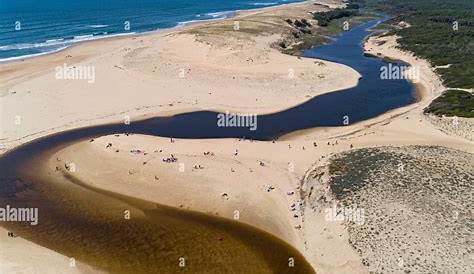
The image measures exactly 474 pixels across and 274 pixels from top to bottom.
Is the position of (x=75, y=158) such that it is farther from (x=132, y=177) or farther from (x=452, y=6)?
(x=452, y=6)

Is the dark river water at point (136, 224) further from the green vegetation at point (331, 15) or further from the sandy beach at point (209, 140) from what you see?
the green vegetation at point (331, 15)

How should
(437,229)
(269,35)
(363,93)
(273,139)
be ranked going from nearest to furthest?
(437,229) → (273,139) → (363,93) → (269,35)

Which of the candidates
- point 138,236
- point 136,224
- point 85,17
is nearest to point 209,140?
point 136,224

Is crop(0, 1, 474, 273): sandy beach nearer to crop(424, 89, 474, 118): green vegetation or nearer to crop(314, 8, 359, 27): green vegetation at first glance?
crop(424, 89, 474, 118): green vegetation

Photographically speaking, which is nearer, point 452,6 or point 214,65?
point 214,65

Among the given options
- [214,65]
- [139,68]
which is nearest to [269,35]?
[214,65]

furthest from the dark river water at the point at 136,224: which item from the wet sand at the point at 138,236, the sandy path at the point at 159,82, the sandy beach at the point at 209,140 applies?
the sandy path at the point at 159,82
